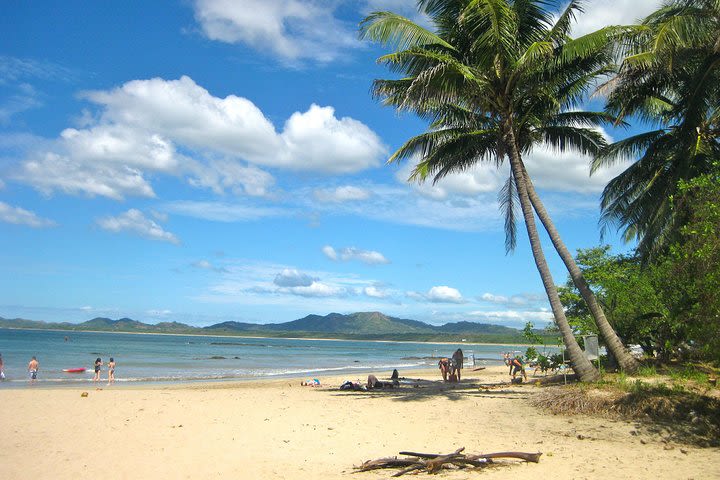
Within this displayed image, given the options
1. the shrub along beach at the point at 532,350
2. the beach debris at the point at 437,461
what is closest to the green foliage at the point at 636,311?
the shrub along beach at the point at 532,350

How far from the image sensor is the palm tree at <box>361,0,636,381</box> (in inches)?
470

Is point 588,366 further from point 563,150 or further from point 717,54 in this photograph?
point 717,54

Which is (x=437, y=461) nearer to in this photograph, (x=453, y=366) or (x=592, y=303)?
(x=592, y=303)

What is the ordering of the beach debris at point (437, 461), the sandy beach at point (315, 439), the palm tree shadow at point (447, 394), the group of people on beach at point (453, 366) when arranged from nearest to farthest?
the beach debris at point (437, 461), the sandy beach at point (315, 439), the palm tree shadow at point (447, 394), the group of people on beach at point (453, 366)

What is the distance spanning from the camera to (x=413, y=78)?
1270 cm

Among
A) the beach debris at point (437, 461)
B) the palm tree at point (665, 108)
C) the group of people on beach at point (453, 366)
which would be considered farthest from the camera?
the group of people on beach at point (453, 366)

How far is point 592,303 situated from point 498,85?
549cm

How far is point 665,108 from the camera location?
1717cm

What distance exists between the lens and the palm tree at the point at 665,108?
38.1ft

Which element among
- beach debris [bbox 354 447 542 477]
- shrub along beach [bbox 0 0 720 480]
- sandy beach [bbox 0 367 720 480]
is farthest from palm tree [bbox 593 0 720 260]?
beach debris [bbox 354 447 542 477]

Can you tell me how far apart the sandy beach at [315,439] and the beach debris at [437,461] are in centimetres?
14

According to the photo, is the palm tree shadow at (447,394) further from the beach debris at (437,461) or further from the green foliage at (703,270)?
the beach debris at (437,461)

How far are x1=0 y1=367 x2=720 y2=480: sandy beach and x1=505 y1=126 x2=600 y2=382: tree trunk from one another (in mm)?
1455

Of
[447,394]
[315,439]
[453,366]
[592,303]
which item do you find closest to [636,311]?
[592,303]
